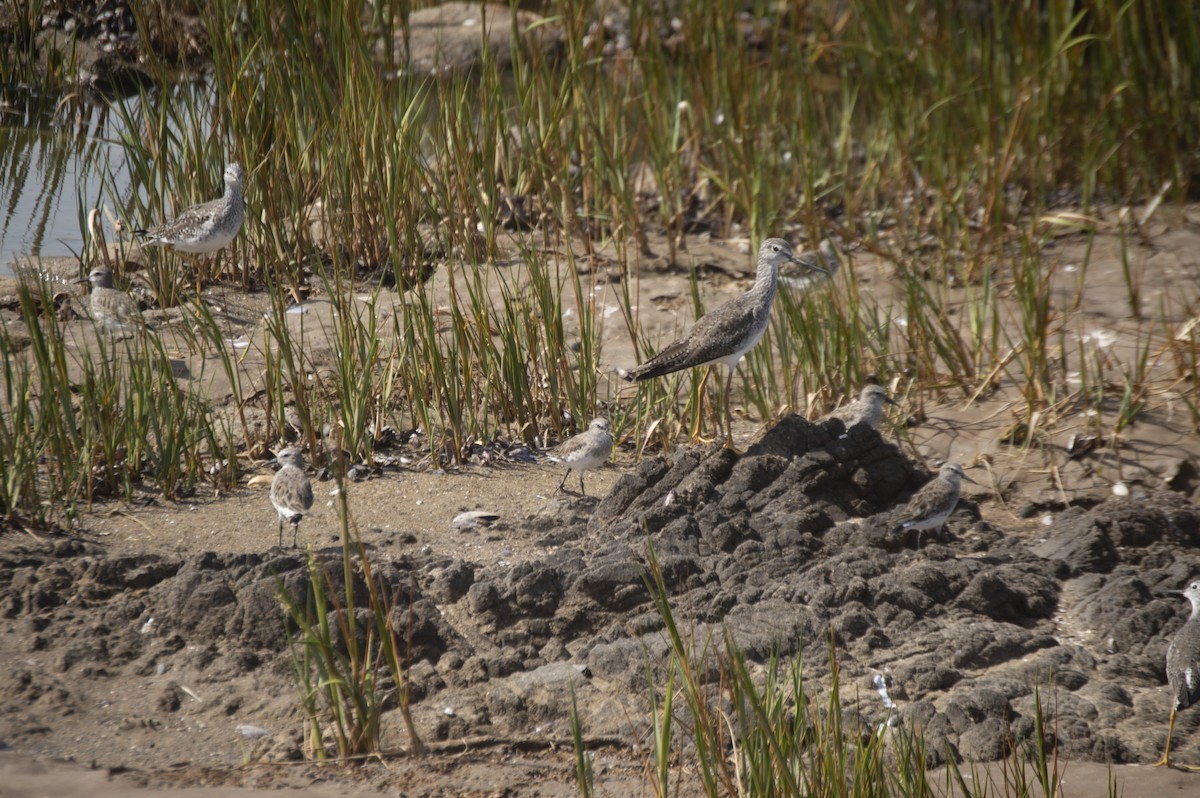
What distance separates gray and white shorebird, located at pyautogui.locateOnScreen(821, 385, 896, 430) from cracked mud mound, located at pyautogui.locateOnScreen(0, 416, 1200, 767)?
24.7 inches

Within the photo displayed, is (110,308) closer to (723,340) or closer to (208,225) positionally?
(208,225)

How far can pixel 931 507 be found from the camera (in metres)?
5.22

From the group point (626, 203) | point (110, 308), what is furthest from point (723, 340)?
point (110, 308)

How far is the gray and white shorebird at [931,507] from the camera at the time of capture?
5.20 m

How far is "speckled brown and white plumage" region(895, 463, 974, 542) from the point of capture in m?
5.20

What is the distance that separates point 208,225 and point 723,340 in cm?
339

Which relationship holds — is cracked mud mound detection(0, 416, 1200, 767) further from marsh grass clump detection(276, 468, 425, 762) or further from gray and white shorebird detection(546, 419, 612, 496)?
gray and white shorebird detection(546, 419, 612, 496)

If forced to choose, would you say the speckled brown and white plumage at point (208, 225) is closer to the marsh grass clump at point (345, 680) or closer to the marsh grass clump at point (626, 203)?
the marsh grass clump at point (626, 203)

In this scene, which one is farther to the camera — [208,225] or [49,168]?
[49,168]

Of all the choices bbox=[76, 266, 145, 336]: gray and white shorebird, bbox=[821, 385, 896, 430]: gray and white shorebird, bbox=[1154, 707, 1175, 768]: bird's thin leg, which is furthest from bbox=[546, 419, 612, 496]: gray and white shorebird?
bbox=[1154, 707, 1175, 768]: bird's thin leg

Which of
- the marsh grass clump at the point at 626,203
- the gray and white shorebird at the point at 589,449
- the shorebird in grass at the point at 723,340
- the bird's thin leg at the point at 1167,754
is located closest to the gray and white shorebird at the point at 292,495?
the marsh grass clump at the point at 626,203

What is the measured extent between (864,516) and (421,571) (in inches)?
86.6

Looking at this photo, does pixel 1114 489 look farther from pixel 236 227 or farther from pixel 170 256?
pixel 170 256

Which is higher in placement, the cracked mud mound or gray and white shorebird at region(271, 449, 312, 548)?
gray and white shorebird at region(271, 449, 312, 548)
